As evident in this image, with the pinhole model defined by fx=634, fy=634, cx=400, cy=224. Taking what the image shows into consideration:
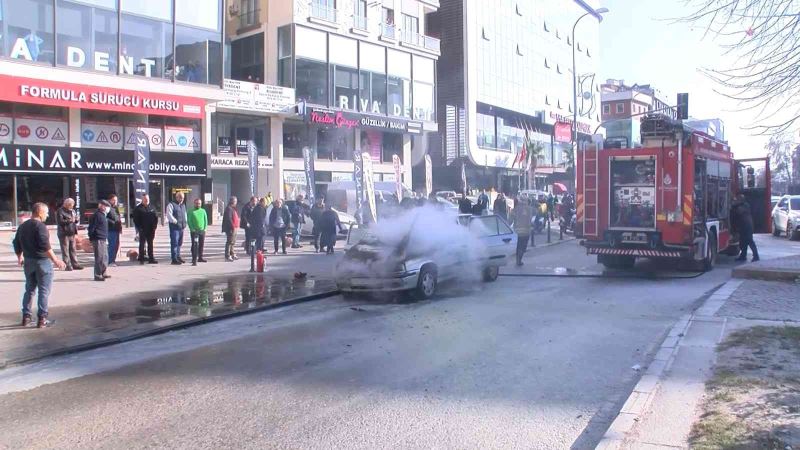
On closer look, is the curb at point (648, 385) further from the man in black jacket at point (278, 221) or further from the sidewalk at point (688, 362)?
the man in black jacket at point (278, 221)

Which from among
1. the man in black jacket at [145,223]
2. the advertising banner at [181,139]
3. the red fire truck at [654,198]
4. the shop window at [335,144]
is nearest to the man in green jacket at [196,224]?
the man in black jacket at [145,223]

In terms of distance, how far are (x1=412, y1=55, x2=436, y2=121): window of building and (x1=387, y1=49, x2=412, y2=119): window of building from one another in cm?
58

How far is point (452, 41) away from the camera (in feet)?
165

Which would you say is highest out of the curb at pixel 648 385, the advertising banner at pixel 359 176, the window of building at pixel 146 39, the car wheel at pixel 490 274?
the window of building at pixel 146 39

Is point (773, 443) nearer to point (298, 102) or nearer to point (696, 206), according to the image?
point (696, 206)

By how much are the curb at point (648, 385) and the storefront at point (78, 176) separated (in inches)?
920

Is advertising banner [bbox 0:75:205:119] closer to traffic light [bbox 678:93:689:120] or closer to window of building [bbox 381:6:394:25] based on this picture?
window of building [bbox 381:6:394:25]

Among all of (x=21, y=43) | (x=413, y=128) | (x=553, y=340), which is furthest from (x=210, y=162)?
(x=553, y=340)

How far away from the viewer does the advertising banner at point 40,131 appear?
78.9ft

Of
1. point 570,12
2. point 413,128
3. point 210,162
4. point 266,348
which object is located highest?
Result: point 570,12

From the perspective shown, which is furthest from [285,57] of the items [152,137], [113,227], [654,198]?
[654,198]

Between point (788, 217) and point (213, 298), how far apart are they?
23078 millimetres

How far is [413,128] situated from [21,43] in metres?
23.6

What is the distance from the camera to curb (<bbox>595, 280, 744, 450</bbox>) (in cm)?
457
